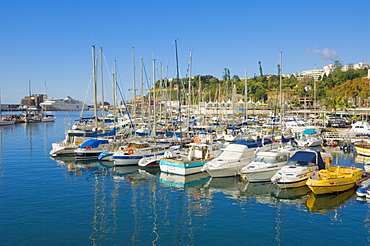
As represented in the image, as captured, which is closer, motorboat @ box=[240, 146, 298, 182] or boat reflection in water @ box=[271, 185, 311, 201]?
boat reflection in water @ box=[271, 185, 311, 201]

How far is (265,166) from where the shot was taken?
1053 inches

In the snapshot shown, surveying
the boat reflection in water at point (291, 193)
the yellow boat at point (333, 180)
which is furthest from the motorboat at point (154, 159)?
the yellow boat at point (333, 180)

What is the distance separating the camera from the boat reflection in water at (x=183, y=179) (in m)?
27.3

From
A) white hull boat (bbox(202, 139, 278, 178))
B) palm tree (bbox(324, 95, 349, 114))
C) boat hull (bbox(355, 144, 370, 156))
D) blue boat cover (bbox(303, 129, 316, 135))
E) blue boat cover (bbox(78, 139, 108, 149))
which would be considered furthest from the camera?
palm tree (bbox(324, 95, 349, 114))

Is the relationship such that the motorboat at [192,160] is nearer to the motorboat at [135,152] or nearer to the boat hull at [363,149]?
the motorboat at [135,152]

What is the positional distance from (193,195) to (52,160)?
21451mm

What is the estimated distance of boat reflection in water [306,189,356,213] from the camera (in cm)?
2078

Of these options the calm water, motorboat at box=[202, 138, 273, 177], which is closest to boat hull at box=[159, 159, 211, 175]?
the calm water

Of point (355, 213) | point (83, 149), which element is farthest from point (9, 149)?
point (355, 213)

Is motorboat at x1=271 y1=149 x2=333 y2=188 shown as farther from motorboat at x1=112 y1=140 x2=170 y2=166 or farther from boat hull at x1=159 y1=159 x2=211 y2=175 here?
motorboat at x1=112 y1=140 x2=170 y2=166

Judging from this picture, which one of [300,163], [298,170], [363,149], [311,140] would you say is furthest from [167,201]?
[311,140]

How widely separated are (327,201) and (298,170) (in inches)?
145

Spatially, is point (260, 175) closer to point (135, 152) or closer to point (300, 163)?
point (300, 163)

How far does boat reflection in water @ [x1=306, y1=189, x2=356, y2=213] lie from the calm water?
0.19 ft
